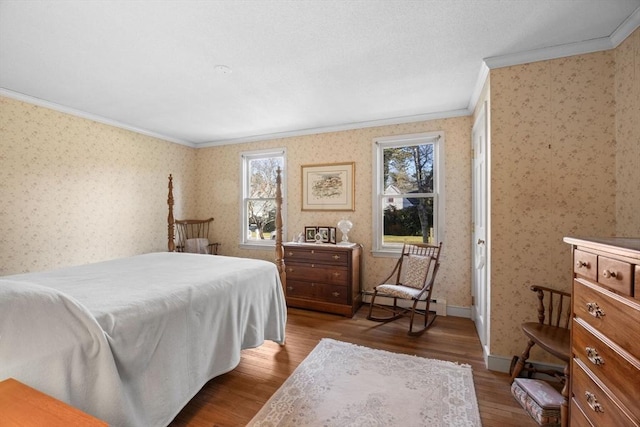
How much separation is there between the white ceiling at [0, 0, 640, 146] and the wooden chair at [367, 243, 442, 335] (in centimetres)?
181

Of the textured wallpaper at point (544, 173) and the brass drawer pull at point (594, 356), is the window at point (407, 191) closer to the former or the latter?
the textured wallpaper at point (544, 173)

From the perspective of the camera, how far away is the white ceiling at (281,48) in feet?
5.67

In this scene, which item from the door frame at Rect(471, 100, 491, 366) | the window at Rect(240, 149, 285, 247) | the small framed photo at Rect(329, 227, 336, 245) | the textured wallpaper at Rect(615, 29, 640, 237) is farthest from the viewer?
the window at Rect(240, 149, 285, 247)

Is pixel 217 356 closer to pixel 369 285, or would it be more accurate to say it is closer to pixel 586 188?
pixel 369 285

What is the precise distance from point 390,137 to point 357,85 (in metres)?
1.25

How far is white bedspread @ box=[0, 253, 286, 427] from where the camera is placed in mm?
1146

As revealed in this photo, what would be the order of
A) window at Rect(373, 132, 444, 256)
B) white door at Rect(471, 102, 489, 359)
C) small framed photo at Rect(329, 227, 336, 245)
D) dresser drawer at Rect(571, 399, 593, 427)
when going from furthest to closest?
1. small framed photo at Rect(329, 227, 336, 245)
2. window at Rect(373, 132, 444, 256)
3. white door at Rect(471, 102, 489, 359)
4. dresser drawer at Rect(571, 399, 593, 427)

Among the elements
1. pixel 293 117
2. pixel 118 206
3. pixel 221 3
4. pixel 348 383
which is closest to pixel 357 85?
pixel 293 117

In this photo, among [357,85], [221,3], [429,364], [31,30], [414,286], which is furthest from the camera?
[414,286]

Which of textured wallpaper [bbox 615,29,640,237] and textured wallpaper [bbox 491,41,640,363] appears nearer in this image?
textured wallpaper [bbox 615,29,640,237]

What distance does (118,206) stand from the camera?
392 centimetres

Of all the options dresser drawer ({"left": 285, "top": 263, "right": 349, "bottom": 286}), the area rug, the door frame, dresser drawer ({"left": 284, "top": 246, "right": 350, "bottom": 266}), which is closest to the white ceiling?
the door frame

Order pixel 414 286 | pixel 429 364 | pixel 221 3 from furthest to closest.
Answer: pixel 414 286, pixel 429 364, pixel 221 3

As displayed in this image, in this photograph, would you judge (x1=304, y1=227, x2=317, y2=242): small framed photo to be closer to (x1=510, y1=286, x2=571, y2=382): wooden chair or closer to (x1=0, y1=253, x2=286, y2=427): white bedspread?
(x1=0, y1=253, x2=286, y2=427): white bedspread
